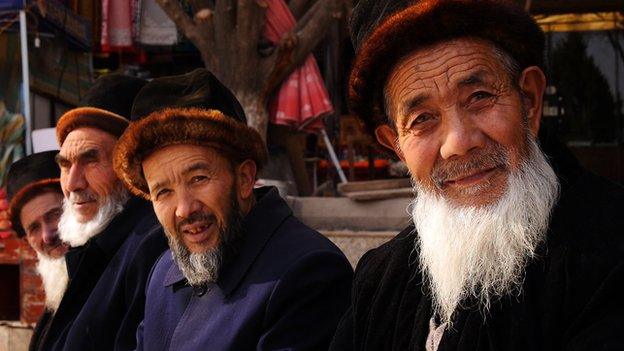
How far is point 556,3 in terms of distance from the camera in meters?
9.90

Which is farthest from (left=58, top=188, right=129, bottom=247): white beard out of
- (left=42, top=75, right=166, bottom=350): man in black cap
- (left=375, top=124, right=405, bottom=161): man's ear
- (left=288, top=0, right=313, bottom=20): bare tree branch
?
(left=288, top=0, right=313, bottom=20): bare tree branch

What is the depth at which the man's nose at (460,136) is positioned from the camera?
1980 mm

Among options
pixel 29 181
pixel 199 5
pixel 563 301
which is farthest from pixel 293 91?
pixel 563 301

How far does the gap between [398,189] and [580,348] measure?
417 centimetres

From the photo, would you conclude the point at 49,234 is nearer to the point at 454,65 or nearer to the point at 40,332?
the point at 40,332

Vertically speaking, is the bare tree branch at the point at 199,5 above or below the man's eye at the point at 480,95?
below

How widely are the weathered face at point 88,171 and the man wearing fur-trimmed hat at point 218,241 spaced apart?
73cm

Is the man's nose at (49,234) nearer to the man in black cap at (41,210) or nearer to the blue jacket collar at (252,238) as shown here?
the man in black cap at (41,210)

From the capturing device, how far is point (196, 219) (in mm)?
3043

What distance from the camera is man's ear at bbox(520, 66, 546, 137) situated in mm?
2078

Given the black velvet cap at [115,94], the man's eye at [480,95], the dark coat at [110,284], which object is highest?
the man's eye at [480,95]

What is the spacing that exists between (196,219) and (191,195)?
0.10 metres

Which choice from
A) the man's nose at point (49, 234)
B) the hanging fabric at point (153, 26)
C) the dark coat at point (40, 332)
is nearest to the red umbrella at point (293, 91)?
the hanging fabric at point (153, 26)

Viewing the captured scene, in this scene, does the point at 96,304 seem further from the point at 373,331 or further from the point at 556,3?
the point at 556,3
